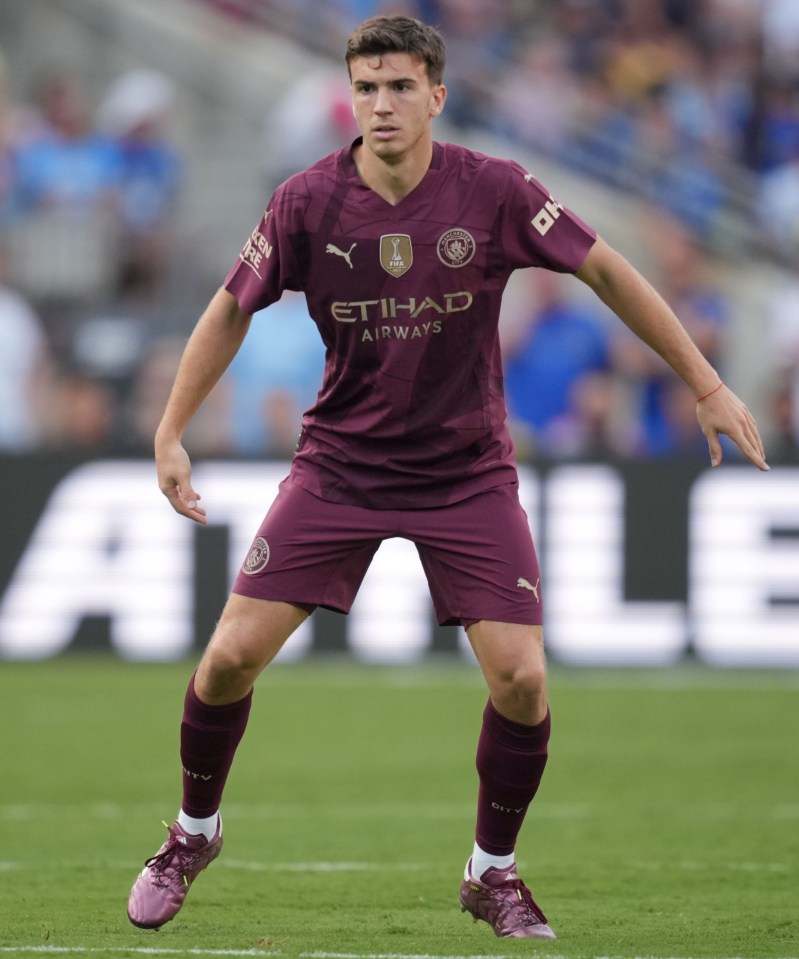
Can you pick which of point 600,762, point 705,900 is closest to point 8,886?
point 705,900

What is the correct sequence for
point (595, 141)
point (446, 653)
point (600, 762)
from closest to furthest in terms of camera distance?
point (600, 762) < point (446, 653) < point (595, 141)

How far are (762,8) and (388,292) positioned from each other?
13.2 m

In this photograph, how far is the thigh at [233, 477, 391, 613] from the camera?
16.5 ft

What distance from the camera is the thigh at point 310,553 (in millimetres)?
5031

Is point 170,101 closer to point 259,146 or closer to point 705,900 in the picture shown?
point 259,146

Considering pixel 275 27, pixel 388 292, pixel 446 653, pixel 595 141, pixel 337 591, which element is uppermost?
pixel 275 27

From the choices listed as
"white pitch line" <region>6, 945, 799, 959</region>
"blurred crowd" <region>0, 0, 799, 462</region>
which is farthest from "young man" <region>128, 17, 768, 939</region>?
"blurred crowd" <region>0, 0, 799, 462</region>

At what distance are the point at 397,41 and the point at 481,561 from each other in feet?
4.78

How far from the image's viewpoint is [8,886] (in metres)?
5.92

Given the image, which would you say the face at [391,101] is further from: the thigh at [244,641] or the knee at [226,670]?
the knee at [226,670]

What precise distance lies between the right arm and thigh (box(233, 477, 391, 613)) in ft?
0.73

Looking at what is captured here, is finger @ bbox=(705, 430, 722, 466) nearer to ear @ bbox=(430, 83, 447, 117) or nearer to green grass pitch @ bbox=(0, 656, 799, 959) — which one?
ear @ bbox=(430, 83, 447, 117)

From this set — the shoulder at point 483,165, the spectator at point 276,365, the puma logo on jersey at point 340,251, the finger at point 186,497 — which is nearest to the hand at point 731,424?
the shoulder at point 483,165

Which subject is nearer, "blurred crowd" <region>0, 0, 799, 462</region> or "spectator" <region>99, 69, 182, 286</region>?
"blurred crowd" <region>0, 0, 799, 462</region>
